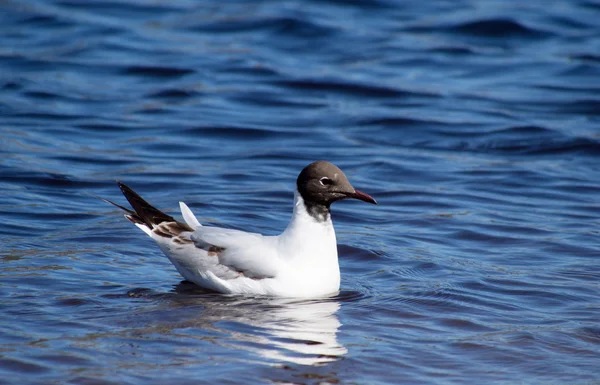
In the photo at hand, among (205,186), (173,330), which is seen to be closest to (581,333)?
(173,330)

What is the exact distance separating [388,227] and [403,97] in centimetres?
599

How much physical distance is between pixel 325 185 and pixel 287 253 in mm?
549

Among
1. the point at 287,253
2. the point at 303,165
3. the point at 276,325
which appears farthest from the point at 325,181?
the point at 303,165

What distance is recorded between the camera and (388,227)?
9438 mm

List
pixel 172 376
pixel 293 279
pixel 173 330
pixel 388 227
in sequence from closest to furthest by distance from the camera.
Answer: pixel 172 376 < pixel 173 330 < pixel 293 279 < pixel 388 227

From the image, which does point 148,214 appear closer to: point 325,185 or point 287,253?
point 287,253

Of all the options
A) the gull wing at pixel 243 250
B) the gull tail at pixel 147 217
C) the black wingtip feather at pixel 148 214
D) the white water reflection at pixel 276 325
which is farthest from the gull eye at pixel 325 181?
the black wingtip feather at pixel 148 214

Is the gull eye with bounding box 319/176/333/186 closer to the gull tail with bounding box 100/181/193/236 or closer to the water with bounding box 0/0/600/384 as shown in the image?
the water with bounding box 0/0/600/384

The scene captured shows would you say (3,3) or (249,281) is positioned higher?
(3,3)

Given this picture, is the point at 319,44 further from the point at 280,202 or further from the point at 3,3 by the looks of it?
the point at 280,202

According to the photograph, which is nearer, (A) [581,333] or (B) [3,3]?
(A) [581,333]

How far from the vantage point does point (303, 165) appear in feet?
38.6

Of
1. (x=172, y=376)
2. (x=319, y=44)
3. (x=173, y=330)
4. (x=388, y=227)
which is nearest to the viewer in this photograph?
(x=172, y=376)

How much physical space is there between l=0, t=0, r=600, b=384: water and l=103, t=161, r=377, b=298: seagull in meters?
0.14
